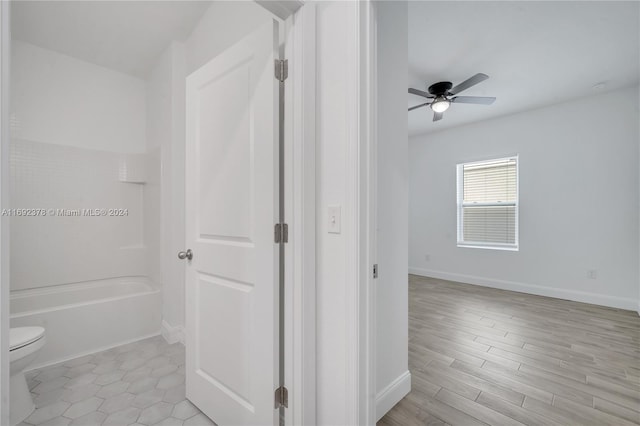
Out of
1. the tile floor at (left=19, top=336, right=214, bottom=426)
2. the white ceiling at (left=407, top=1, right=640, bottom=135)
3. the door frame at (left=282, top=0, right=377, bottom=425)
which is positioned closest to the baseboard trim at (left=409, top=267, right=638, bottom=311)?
the white ceiling at (left=407, top=1, right=640, bottom=135)

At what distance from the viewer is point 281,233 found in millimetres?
1294

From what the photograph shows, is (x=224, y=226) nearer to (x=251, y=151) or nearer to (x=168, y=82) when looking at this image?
(x=251, y=151)

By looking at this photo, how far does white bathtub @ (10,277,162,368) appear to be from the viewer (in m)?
2.20

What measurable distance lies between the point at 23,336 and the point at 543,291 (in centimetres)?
549

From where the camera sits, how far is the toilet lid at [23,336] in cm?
159

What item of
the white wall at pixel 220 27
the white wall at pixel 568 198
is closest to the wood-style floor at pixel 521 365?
the white wall at pixel 568 198

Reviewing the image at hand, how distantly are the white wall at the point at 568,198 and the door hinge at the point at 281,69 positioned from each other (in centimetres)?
427

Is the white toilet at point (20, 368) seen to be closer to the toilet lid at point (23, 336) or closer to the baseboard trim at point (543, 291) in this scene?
the toilet lid at point (23, 336)

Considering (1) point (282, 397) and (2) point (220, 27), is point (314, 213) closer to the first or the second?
(1) point (282, 397)

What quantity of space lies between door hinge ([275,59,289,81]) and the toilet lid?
2.03 meters

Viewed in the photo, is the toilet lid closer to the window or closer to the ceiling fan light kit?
the ceiling fan light kit

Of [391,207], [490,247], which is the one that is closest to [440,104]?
[391,207]

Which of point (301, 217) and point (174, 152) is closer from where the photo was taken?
point (301, 217)

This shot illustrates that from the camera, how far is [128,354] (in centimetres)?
234
